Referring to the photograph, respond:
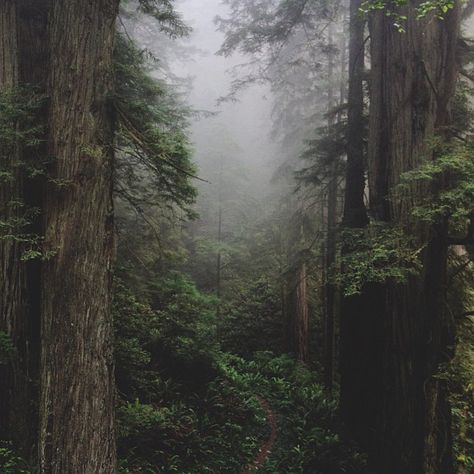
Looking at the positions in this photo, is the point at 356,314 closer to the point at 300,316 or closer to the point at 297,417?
the point at 297,417

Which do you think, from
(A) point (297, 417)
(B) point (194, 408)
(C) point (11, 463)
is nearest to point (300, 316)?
(A) point (297, 417)

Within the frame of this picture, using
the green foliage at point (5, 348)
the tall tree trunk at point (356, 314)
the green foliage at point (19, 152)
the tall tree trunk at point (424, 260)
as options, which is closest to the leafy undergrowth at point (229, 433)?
the tall tree trunk at point (356, 314)

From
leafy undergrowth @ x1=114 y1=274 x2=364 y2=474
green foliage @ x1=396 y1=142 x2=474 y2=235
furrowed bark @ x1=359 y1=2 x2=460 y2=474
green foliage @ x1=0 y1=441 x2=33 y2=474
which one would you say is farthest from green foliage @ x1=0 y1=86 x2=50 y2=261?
furrowed bark @ x1=359 y1=2 x2=460 y2=474

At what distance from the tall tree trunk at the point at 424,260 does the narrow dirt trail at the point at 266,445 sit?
86.6 inches

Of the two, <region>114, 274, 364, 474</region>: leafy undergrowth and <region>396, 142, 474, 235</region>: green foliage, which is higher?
<region>396, 142, 474, 235</region>: green foliage

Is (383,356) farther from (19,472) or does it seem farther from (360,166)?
(19,472)

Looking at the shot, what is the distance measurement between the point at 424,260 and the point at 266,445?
5.58 meters

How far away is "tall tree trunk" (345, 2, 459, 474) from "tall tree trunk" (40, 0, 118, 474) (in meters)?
3.96

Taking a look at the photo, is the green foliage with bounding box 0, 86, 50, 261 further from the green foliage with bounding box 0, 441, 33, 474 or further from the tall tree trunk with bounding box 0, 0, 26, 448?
the green foliage with bounding box 0, 441, 33, 474

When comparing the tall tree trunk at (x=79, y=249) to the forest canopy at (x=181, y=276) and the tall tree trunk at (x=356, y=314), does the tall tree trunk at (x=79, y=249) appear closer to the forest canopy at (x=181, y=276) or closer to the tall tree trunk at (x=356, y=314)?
the forest canopy at (x=181, y=276)

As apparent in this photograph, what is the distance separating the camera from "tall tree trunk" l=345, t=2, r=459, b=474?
5332mm

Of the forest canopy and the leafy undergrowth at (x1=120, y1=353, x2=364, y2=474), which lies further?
the leafy undergrowth at (x1=120, y1=353, x2=364, y2=474)

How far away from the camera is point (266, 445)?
859 centimetres

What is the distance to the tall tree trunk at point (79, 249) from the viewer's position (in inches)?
167
